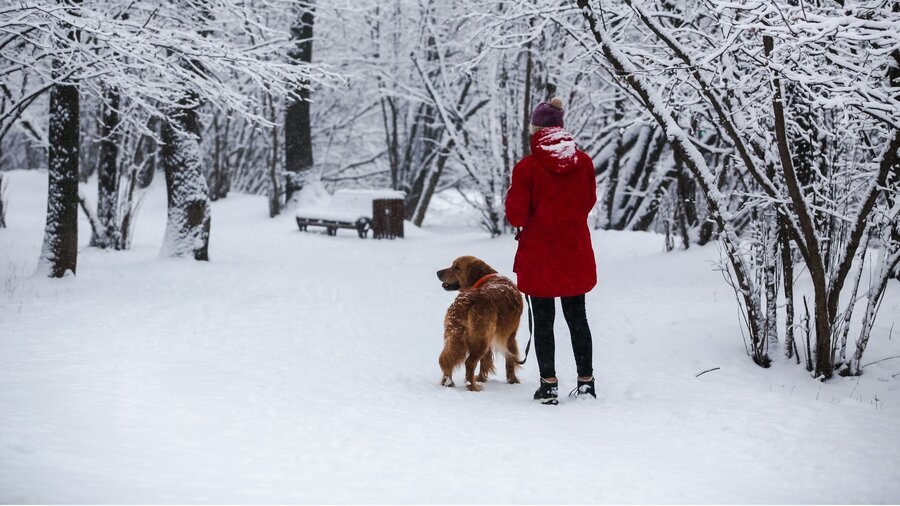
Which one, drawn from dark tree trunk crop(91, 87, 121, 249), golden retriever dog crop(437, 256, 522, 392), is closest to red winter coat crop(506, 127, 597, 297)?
golden retriever dog crop(437, 256, 522, 392)

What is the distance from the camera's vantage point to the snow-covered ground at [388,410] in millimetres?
2781

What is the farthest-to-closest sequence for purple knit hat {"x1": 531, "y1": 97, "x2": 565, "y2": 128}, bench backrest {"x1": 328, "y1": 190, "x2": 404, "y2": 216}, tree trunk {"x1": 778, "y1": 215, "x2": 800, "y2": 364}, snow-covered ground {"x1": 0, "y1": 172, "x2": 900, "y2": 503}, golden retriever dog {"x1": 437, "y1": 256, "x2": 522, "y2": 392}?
1. bench backrest {"x1": 328, "y1": 190, "x2": 404, "y2": 216}
2. tree trunk {"x1": 778, "y1": 215, "x2": 800, "y2": 364}
3. golden retriever dog {"x1": 437, "y1": 256, "x2": 522, "y2": 392}
4. purple knit hat {"x1": 531, "y1": 97, "x2": 565, "y2": 128}
5. snow-covered ground {"x1": 0, "y1": 172, "x2": 900, "y2": 503}

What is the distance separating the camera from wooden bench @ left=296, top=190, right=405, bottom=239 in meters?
17.3

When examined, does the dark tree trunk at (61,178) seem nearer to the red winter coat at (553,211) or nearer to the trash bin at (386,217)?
the red winter coat at (553,211)

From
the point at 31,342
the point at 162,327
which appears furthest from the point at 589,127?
the point at 31,342

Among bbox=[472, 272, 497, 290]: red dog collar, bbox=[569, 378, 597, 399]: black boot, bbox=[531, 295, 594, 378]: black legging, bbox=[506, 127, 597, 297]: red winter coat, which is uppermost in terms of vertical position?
bbox=[506, 127, 597, 297]: red winter coat

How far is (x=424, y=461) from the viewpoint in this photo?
10.2ft

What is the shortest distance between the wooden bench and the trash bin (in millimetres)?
157

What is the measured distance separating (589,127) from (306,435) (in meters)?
14.8

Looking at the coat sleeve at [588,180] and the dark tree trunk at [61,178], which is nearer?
the coat sleeve at [588,180]

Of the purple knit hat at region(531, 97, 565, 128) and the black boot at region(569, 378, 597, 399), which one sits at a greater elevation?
the purple knit hat at region(531, 97, 565, 128)

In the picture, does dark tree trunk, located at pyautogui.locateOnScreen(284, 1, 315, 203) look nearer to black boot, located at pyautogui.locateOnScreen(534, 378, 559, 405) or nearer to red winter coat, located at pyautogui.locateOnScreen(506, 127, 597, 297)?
red winter coat, located at pyautogui.locateOnScreen(506, 127, 597, 297)

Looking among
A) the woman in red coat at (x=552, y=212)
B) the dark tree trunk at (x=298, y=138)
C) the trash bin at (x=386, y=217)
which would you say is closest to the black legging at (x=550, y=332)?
the woman in red coat at (x=552, y=212)

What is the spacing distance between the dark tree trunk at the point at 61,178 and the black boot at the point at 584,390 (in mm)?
6943
